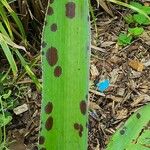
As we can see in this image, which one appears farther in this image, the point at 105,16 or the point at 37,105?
Answer: the point at 105,16

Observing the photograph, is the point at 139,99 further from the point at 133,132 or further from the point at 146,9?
the point at 133,132

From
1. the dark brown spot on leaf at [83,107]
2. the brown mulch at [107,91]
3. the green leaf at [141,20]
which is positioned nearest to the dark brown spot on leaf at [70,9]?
the dark brown spot on leaf at [83,107]

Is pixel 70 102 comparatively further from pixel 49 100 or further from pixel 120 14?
pixel 120 14

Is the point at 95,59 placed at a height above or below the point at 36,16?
below

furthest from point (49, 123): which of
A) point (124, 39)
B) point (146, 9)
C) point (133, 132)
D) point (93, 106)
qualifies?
point (146, 9)

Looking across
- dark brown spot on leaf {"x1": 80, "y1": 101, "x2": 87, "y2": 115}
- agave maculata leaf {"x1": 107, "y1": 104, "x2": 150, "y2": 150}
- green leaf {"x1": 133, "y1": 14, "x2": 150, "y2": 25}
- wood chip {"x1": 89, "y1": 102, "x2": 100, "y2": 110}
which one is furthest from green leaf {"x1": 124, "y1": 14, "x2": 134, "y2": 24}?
dark brown spot on leaf {"x1": 80, "y1": 101, "x2": 87, "y2": 115}

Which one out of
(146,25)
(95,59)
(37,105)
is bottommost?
(37,105)

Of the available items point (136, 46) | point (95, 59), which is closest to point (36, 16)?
point (95, 59)

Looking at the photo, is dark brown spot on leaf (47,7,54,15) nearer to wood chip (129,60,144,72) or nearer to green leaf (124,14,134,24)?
wood chip (129,60,144,72)
